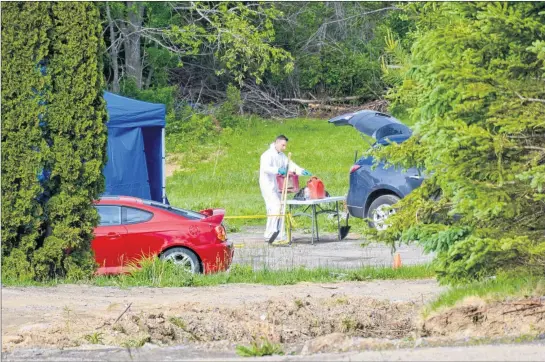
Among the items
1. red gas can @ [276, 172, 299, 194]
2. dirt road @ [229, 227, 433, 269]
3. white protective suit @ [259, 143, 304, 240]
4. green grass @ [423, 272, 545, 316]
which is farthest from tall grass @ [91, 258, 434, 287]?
red gas can @ [276, 172, 299, 194]

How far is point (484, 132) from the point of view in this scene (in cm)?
924

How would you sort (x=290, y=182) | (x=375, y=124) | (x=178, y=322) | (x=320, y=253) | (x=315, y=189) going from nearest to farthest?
(x=178, y=322)
(x=320, y=253)
(x=315, y=189)
(x=375, y=124)
(x=290, y=182)

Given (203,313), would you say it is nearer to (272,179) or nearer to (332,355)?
(332,355)

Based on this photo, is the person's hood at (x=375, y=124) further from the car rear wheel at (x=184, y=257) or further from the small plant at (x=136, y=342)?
the small plant at (x=136, y=342)

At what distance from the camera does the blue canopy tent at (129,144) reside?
816 inches

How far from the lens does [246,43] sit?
33.0 m

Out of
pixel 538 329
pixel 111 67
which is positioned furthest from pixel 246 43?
pixel 538 329

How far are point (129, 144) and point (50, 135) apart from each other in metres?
7.49

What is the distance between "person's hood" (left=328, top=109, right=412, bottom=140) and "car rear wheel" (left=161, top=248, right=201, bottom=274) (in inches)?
201

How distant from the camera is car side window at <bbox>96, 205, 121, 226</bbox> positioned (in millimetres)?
14353

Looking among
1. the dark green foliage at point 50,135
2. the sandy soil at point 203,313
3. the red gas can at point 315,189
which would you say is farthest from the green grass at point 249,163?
the sandy soil at point 203,313

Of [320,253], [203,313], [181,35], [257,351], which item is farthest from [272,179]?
[181,35]

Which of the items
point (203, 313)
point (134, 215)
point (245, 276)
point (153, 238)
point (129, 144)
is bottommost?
point (203, 313)

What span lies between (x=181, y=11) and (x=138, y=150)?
17.0 metres
